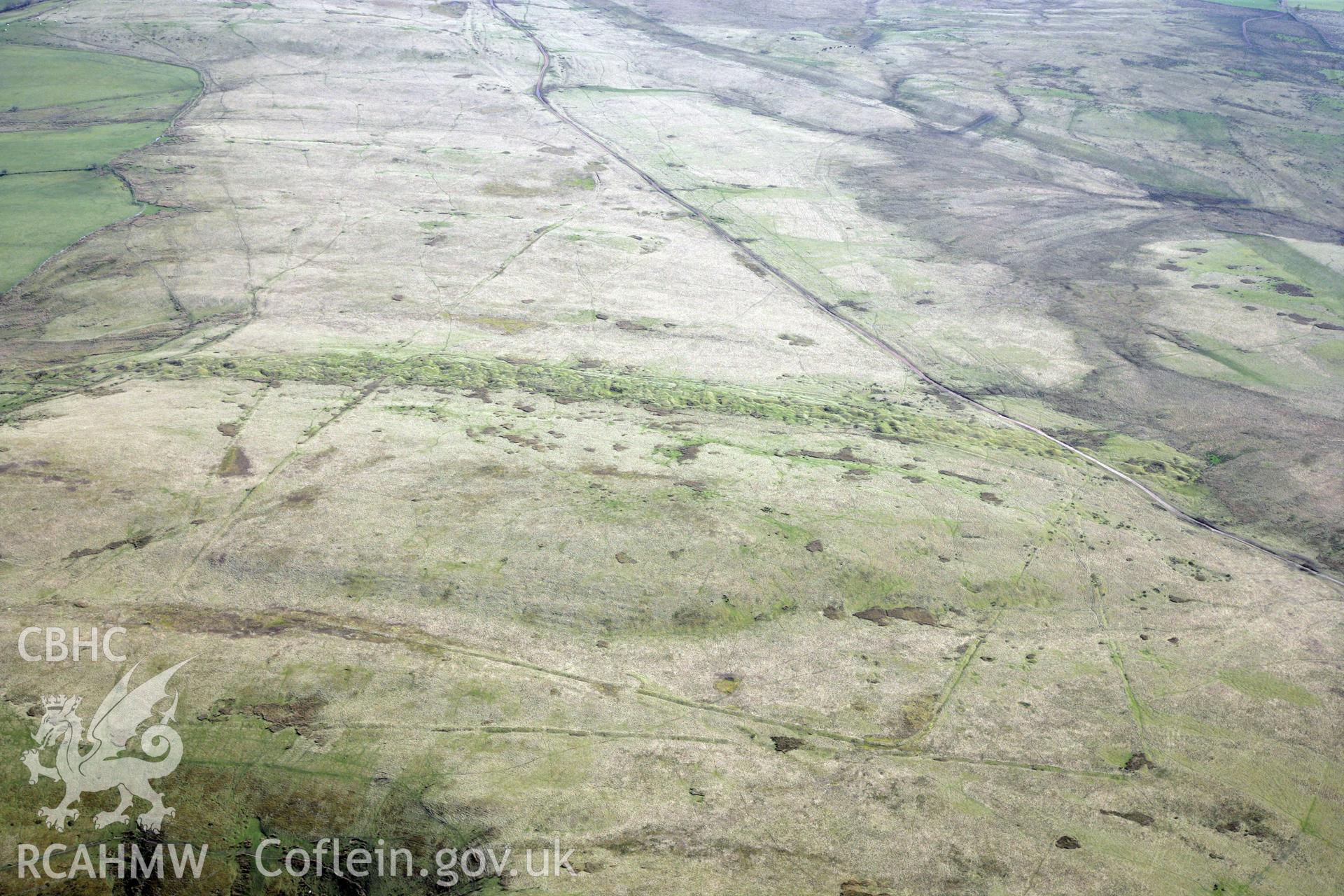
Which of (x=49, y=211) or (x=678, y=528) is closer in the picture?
(x=678, y=528)

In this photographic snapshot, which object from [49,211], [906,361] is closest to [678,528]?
[906,361]

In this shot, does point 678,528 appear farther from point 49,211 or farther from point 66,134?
point 66,134

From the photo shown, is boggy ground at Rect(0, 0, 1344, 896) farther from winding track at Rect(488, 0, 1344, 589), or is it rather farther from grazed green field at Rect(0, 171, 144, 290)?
grazed green field at Rect(0, 171, 144, 290)

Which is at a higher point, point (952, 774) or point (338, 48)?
point (338, 48)

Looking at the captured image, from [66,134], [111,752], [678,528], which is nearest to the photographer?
[111,752]

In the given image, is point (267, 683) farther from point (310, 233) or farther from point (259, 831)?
point (310, 233)

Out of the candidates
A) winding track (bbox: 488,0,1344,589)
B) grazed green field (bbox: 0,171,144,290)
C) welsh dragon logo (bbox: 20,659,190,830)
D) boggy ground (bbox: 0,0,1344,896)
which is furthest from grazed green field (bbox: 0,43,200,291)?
welsh dragon logo (bbox: 20,659,190,830)

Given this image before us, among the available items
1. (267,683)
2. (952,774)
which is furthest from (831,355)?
(267,683)

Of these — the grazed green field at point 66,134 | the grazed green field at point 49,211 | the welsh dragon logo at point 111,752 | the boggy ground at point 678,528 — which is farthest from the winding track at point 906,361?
the grazed green field at point 49,211
